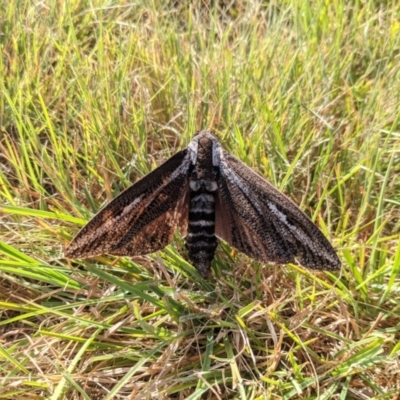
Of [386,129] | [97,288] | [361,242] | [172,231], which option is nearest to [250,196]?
[172,231]

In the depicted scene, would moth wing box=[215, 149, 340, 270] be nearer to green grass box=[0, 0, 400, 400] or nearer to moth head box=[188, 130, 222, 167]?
moth head box=[188, 130, 222, 167]

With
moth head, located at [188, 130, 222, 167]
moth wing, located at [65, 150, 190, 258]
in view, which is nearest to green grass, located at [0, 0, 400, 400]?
moth wing, located at [65, 150, 190, 258]

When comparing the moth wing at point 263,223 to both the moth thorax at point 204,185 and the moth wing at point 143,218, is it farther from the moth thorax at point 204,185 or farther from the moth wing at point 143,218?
the moth wing at point 143,218

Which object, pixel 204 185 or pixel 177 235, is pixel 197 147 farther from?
pixel 177 235

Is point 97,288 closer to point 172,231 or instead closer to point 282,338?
point 172,231

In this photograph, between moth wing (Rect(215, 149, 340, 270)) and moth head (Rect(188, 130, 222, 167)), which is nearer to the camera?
moth wing (Rect(215, 149, 340, 270))

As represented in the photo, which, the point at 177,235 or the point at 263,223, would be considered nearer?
the point at 263,223

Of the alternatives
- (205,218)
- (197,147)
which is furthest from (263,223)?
(197,147)

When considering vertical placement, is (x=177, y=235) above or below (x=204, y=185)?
below
